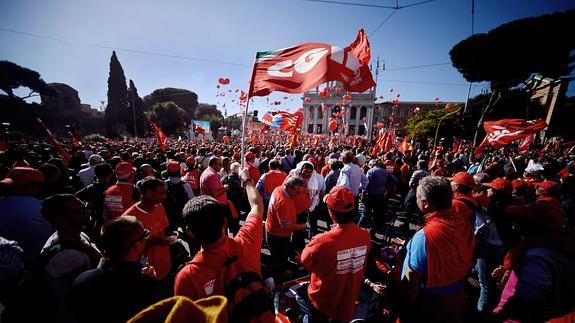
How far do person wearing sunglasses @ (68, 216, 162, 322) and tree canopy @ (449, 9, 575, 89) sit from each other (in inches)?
820

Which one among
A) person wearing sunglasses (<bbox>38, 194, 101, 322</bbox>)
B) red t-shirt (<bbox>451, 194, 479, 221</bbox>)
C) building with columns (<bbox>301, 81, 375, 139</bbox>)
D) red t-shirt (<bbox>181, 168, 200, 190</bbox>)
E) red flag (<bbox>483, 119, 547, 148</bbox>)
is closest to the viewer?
person wearing sunglasses (<bbox>38, 194, 101, 322</bbox>)

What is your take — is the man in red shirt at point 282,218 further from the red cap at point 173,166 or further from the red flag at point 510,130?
the red flag at point 510,130

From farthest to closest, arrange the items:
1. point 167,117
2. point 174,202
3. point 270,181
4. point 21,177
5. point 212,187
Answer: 1. point 167,117
2. point 270,181
3. point 212,187
4. point 174,202
5. point 21,177

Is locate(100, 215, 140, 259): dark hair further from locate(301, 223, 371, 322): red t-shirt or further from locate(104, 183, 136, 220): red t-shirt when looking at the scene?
locate(104, 183, 136, 220): red t-shirt

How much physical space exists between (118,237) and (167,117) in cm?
4755

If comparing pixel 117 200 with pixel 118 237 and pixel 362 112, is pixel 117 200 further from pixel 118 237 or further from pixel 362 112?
pixel 362 112

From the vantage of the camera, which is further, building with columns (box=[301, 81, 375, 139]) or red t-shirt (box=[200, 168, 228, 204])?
building with columns (box=[301, 81, 375, 139])

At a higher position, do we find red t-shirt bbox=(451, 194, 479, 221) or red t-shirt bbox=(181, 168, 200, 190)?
red t-shirt bbox=(451, 194, 479, 221)

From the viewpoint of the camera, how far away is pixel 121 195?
321 centimetres

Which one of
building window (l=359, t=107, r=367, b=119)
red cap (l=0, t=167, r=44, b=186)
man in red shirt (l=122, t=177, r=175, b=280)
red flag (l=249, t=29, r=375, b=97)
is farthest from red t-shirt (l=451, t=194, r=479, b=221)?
building window (l=359, t=107, r=367, b=119)

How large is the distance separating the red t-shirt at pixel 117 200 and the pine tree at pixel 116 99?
45.4 meters

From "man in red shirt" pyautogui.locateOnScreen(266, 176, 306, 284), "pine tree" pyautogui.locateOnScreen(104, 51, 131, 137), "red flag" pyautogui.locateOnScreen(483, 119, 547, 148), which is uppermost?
"pine tree" pyautogui.locateOnScreen(104, 51, 131, 137)

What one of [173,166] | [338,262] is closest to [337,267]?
[338,262]

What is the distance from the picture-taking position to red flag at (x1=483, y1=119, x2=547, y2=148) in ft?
21.2
